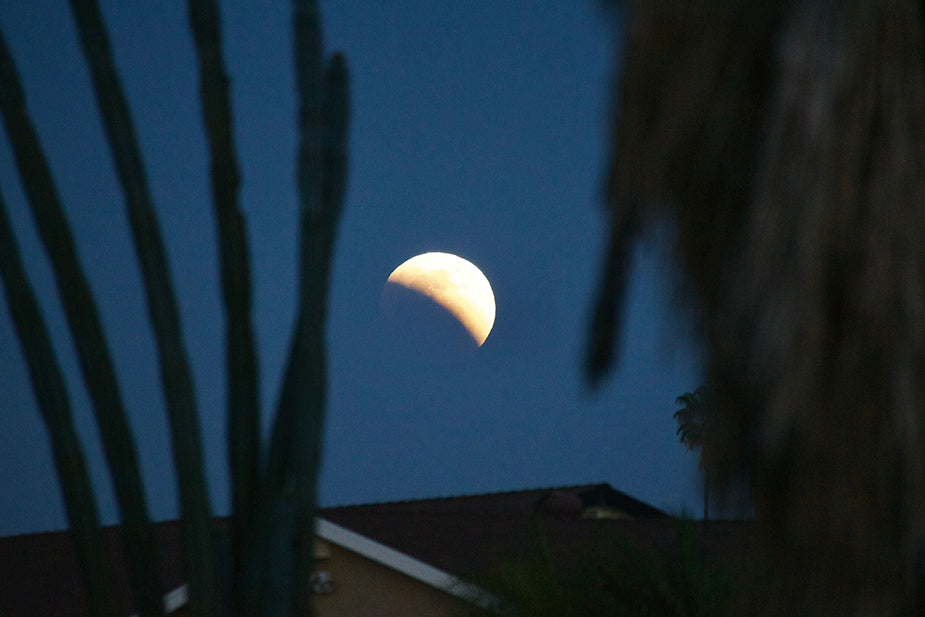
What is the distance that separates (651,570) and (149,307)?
660 cm

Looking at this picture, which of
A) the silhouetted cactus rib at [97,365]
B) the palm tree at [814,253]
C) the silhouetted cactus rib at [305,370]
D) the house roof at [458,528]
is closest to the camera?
the palm tree at [814,253]

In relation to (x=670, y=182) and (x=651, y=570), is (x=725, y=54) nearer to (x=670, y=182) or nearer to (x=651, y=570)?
(x=670, y=182)

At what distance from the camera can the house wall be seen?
1329 centimetres

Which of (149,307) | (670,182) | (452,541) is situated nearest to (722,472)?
(670,182)

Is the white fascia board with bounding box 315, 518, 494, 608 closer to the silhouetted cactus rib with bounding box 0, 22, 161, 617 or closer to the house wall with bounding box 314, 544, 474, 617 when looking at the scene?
the house wall with bounding box 314, 544, 474, 617

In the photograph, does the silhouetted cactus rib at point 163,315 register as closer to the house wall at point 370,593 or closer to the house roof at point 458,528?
the house roof at point 458,528

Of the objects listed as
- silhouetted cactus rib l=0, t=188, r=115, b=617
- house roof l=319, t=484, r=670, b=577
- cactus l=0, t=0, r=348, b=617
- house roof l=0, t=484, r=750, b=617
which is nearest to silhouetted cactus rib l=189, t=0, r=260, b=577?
cactus l=0, t=0, r=348, b=617

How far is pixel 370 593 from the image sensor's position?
43.8ft

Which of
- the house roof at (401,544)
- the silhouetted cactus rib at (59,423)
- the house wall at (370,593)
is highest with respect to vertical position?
the silhouetted cactus rib at (59,423)

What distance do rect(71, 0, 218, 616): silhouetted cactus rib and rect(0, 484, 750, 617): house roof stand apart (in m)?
6.42

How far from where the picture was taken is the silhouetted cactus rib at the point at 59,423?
4.70 metres

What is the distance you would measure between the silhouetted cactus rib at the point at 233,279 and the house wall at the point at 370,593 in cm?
903

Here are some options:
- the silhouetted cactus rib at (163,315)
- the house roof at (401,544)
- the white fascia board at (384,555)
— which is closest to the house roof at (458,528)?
the house roof at (401,544)

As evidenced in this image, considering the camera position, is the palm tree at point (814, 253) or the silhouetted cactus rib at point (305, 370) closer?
the palm tree at point (814, 253)
